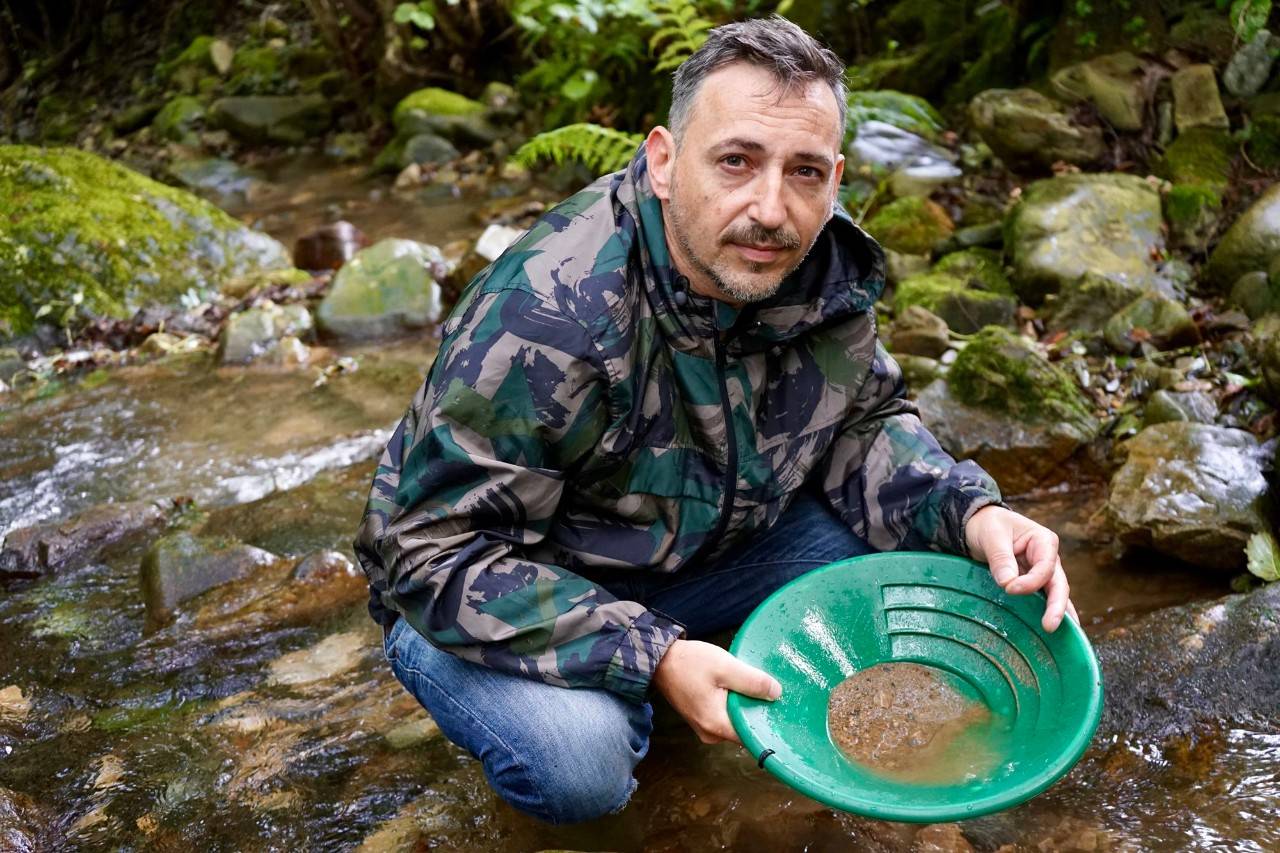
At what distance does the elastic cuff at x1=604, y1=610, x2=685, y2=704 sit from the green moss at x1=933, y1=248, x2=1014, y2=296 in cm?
316

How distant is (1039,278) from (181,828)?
366 cm

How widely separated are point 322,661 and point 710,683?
1.55m

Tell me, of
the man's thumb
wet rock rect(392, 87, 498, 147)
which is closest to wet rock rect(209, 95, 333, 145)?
wet rock rect(392, 87, 498, 147)

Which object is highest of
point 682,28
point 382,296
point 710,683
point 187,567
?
point 682,28

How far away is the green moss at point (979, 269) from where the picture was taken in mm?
4676

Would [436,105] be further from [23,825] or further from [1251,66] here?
[23,825]

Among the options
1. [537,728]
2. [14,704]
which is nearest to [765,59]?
[537,728]

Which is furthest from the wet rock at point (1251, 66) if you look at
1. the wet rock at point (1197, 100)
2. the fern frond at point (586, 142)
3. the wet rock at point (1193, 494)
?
the fern frond at point (586, 142)

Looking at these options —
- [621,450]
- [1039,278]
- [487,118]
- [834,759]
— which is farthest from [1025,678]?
[487,118]

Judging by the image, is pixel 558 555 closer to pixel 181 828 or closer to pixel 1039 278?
pixel 181 828

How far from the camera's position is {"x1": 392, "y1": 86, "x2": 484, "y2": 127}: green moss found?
31.8 feet

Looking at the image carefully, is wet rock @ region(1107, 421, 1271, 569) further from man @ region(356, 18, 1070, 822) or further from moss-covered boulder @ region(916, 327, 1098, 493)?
man @ region(356, 18, 1070, 822)

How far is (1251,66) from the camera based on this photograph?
193 inches

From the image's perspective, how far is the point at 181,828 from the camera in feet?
7.80
